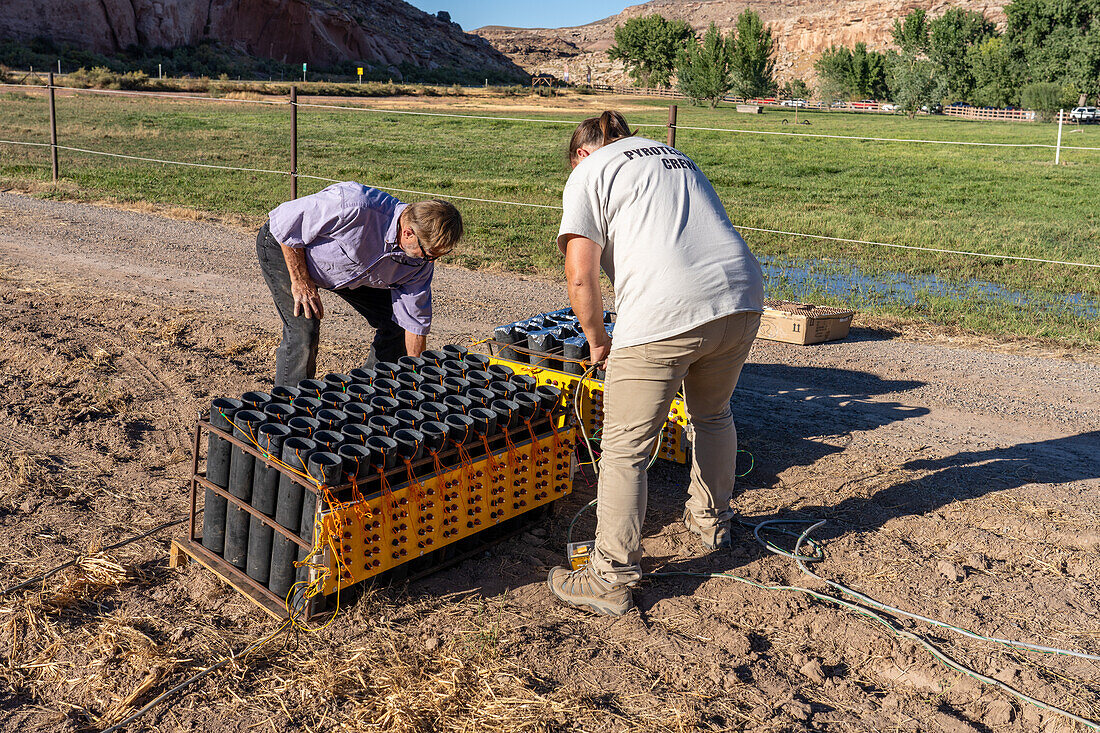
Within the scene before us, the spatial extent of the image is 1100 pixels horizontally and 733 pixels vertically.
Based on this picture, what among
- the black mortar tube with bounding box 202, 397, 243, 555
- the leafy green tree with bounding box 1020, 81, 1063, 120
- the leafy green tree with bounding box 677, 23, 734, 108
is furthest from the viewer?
the leafy green tree with bounding box 677, 23, 734, 108

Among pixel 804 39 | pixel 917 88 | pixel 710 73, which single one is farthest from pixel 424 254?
pixel 804 39

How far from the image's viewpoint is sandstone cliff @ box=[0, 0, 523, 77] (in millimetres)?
57469

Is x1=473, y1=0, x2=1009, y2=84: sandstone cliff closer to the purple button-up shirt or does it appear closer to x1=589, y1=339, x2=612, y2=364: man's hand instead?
the purple button-up shirt

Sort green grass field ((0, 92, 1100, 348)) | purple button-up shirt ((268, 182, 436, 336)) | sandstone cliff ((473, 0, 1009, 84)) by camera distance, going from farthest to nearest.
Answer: sandstone cliff ((473, 0, 1009, 84)), green grass field ((0, 92, 1100, 348)), purple button-up shirt ((268, 182, 436, 336))

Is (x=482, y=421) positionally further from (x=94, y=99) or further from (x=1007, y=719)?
(x=94, y=99)

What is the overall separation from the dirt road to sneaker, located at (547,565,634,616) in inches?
2.6

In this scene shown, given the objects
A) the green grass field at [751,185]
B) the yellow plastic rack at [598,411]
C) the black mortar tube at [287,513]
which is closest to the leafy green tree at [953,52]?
the green grass field at [751,185]

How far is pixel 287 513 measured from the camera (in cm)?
348

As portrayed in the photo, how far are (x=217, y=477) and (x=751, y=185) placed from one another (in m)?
17.4

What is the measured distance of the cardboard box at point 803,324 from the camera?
295 inches

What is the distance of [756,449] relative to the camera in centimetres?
543

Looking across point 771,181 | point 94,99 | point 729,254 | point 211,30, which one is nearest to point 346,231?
point 729,254

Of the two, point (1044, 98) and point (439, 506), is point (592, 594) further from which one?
point (1044, 98)

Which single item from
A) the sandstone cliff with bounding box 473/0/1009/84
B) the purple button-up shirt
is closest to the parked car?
the sandstone cliff with bounding box 473/0/1009/84
